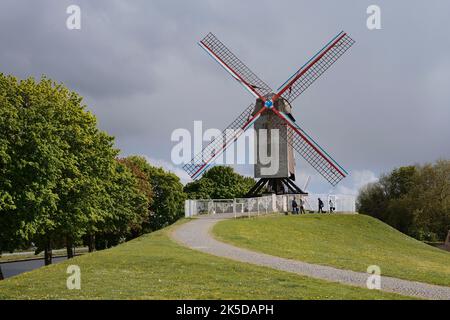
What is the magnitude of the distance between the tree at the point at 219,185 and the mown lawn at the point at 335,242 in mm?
41408

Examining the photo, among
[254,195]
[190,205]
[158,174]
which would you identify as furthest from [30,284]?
[158,174]

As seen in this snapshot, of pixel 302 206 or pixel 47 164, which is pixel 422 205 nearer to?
pixel 302 206

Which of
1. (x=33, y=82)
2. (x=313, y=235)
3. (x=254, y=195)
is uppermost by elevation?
(x=33, y=82)

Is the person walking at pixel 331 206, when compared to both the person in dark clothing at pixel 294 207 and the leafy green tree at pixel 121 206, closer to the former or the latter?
the person in dark clothing at pixel 294 207

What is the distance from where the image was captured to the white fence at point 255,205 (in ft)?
165

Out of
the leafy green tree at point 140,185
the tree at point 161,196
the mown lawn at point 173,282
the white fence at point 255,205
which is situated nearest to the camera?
the mown lawn at point 173,282

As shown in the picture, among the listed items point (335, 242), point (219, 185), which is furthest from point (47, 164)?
point (219, 185)

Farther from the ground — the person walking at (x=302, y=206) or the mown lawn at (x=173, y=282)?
the person walking at (x=302, y=206)

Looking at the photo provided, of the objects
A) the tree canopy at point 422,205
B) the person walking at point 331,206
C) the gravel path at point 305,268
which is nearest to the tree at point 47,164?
the gravel path at point 305,268

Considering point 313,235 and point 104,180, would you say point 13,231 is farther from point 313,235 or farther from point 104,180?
point 313,235

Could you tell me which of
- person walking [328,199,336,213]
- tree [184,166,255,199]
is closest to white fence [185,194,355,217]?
person walking [328,199,336,213]

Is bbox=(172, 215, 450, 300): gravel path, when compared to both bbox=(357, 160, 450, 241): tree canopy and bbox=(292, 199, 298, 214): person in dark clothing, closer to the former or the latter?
bbox=(292, 199, 298, 214): person in dark clothing

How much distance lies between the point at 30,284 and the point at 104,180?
29.6m
